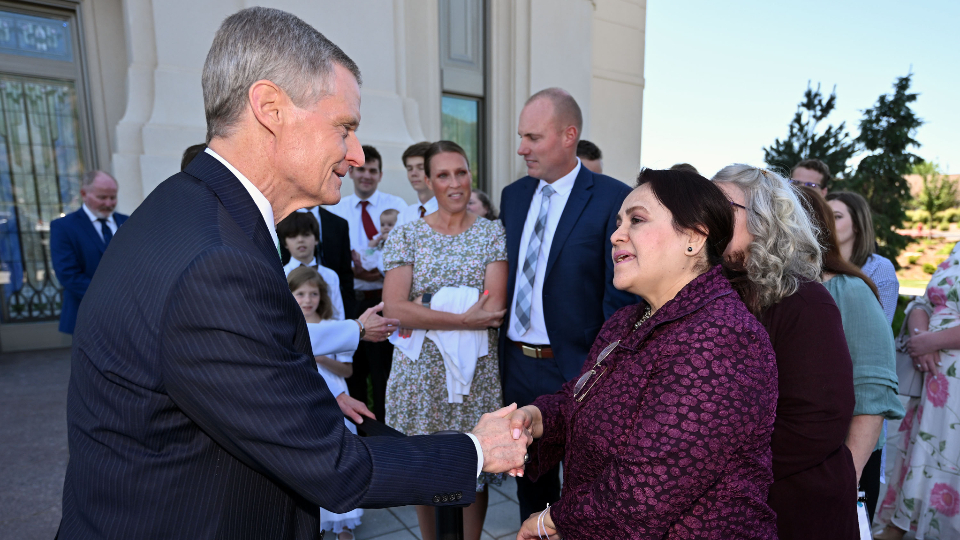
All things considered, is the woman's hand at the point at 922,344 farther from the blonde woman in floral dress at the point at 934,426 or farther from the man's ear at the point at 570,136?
the man's ear at the point at 570,136

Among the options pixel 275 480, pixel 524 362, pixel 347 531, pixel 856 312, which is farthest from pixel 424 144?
pixel 275 480

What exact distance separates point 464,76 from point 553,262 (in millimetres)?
5832

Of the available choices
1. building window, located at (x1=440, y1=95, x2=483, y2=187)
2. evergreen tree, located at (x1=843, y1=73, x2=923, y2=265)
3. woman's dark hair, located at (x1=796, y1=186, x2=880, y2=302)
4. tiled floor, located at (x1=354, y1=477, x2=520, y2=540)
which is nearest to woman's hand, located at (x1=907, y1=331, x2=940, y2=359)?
woman's dark hair, located at (x1=796, y1=186, x2=880, y2=302)

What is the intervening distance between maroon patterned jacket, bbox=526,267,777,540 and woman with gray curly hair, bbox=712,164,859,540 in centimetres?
26

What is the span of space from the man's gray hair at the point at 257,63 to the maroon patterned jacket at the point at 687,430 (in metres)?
1.08

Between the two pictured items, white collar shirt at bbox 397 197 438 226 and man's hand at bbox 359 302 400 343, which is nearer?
man's hand at bbox 359 302 400 343

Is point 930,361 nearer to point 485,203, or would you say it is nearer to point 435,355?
point 435,355

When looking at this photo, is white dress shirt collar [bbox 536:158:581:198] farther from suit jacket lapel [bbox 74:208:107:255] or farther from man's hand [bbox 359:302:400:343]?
suit jacket lapel [bbox 74:208:107:255]

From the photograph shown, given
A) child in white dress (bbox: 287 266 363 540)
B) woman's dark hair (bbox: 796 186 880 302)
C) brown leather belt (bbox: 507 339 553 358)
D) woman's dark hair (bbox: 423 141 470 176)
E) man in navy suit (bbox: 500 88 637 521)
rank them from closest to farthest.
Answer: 1. woman's dark hair (bbox: 796 186 880 302)
2. man in navy suit (bbox: 500 88 637 521)
3. brown leather belt (bbox: 507 339 553 358)
4. woman's dark hair (bbox: 423 141 470 176)
5. child in white dress (bbox: 287 266 363 540)

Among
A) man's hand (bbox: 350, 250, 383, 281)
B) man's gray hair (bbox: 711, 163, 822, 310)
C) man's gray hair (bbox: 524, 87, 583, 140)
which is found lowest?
man's hand (bbox: 350, 250, 383, 281)

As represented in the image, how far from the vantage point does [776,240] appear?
168cm

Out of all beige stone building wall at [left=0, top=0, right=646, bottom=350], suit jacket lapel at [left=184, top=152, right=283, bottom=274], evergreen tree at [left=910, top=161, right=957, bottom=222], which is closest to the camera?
suit jacket lapel at [left=184, top=152, right=283, bottom=274]

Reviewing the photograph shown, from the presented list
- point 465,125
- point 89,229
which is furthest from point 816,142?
point 89,229

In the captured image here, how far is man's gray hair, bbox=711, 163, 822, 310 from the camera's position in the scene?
1623 mm
